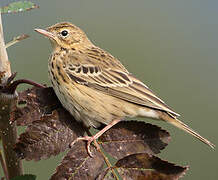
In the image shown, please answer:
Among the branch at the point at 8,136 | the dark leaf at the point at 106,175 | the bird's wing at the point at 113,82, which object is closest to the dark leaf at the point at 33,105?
the branch at the point at 8,136

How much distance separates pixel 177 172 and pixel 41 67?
725cm

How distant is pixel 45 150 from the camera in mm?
2633

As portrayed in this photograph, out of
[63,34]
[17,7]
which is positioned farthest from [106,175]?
[63,34]

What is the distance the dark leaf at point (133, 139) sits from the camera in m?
2.83

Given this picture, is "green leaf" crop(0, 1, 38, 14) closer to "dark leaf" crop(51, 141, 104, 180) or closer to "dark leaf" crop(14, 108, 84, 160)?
"dark leaf" crop(14, 108, 84, 160)

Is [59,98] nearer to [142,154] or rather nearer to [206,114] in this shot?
[142,154]

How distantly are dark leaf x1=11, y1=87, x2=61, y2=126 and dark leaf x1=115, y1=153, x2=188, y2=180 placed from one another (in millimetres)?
621

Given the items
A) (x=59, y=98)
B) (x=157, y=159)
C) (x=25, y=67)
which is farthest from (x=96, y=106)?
(x=25, y=67)

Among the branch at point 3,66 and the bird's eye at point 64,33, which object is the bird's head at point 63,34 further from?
the branch at point 3,66

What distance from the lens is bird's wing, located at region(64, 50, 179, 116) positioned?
4059mm

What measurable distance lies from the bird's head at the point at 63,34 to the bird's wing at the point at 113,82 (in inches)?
18.7

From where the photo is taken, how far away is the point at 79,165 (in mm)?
2621

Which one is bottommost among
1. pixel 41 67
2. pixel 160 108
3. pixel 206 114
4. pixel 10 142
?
pixel 206 114

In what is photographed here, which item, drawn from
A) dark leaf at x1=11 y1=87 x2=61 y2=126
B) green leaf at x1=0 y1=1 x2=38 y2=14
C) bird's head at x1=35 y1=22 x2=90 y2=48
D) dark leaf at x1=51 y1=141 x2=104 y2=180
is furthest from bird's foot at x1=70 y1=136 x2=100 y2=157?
bird's head at x1=35 y1=22 x2=90 y2=48
